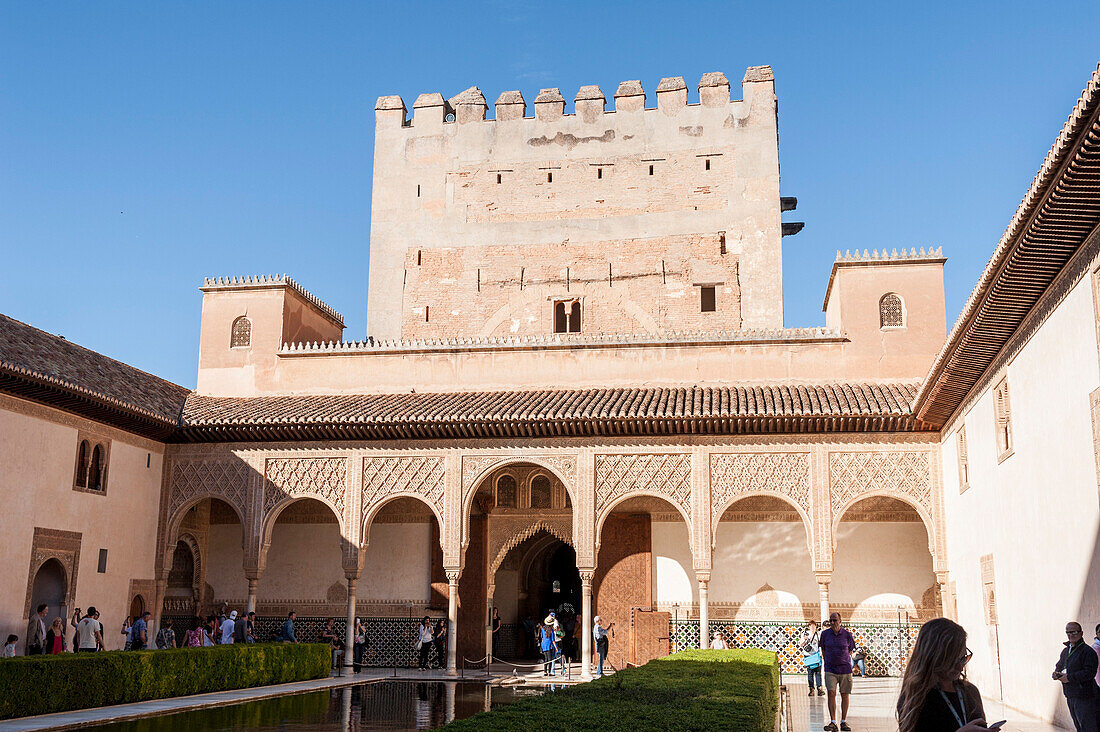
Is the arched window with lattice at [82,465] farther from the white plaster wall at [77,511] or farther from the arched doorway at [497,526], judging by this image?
the arched doorway at [497,526]

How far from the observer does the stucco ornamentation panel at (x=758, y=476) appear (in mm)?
15953

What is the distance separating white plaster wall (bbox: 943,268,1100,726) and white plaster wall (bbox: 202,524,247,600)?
1217 centimetres

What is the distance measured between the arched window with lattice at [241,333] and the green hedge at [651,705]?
1324 cm

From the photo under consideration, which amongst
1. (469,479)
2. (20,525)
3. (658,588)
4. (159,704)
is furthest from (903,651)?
(20,525)

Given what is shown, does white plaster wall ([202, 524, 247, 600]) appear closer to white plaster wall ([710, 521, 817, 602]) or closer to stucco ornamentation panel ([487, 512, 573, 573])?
stucco ornamentation panel ([487, 512, 573, 573])

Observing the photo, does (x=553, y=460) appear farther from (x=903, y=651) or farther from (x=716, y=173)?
(x=716, y=173)

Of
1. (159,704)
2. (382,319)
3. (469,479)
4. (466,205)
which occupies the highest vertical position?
(466,205)

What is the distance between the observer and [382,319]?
82.7ft

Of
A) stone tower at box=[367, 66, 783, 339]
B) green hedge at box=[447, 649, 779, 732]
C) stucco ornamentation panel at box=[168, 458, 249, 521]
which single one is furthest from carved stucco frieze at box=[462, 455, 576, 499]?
stone tower at box=[367, 66, 783, 339]

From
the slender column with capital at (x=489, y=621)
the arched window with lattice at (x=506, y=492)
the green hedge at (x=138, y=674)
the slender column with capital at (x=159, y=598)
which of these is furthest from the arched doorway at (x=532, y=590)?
the slender column with capital at (x=159, y=598)

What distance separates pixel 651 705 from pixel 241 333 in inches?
627

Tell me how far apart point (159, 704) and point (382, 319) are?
14350mm

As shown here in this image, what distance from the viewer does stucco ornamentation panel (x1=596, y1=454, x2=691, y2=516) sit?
53.1 ft

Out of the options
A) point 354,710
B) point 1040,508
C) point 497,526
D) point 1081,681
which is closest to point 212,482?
point 497,526
